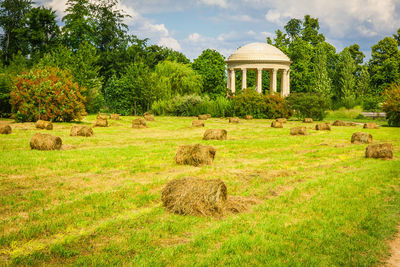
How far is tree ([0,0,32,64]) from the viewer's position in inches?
2520

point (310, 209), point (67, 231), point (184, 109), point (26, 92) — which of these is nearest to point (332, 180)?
point (310, 209)

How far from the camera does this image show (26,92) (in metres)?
25.2

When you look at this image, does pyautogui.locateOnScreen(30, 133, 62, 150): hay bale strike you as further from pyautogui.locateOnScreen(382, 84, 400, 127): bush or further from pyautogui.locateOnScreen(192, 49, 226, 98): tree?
pyautogui.locateOnScreen(192, 49, 226, 98): tree

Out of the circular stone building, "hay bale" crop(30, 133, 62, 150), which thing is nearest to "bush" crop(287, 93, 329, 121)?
the circular stone building

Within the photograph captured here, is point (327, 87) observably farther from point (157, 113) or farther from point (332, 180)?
point (332, 180)

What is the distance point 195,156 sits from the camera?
39.2 feet

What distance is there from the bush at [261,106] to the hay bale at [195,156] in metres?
28.6

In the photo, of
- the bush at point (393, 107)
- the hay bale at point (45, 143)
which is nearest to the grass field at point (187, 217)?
the hay bale at point (45, 143)

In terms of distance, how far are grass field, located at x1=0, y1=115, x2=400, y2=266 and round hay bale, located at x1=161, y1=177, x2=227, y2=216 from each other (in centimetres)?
26

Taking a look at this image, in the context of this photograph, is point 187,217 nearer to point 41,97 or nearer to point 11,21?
point 41,97

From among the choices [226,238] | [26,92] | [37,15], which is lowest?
[226,238]

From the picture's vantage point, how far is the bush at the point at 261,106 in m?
39.8

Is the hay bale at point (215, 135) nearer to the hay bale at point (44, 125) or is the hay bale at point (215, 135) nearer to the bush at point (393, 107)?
the hay bale at point (44, 125)

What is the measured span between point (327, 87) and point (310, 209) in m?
58.1
